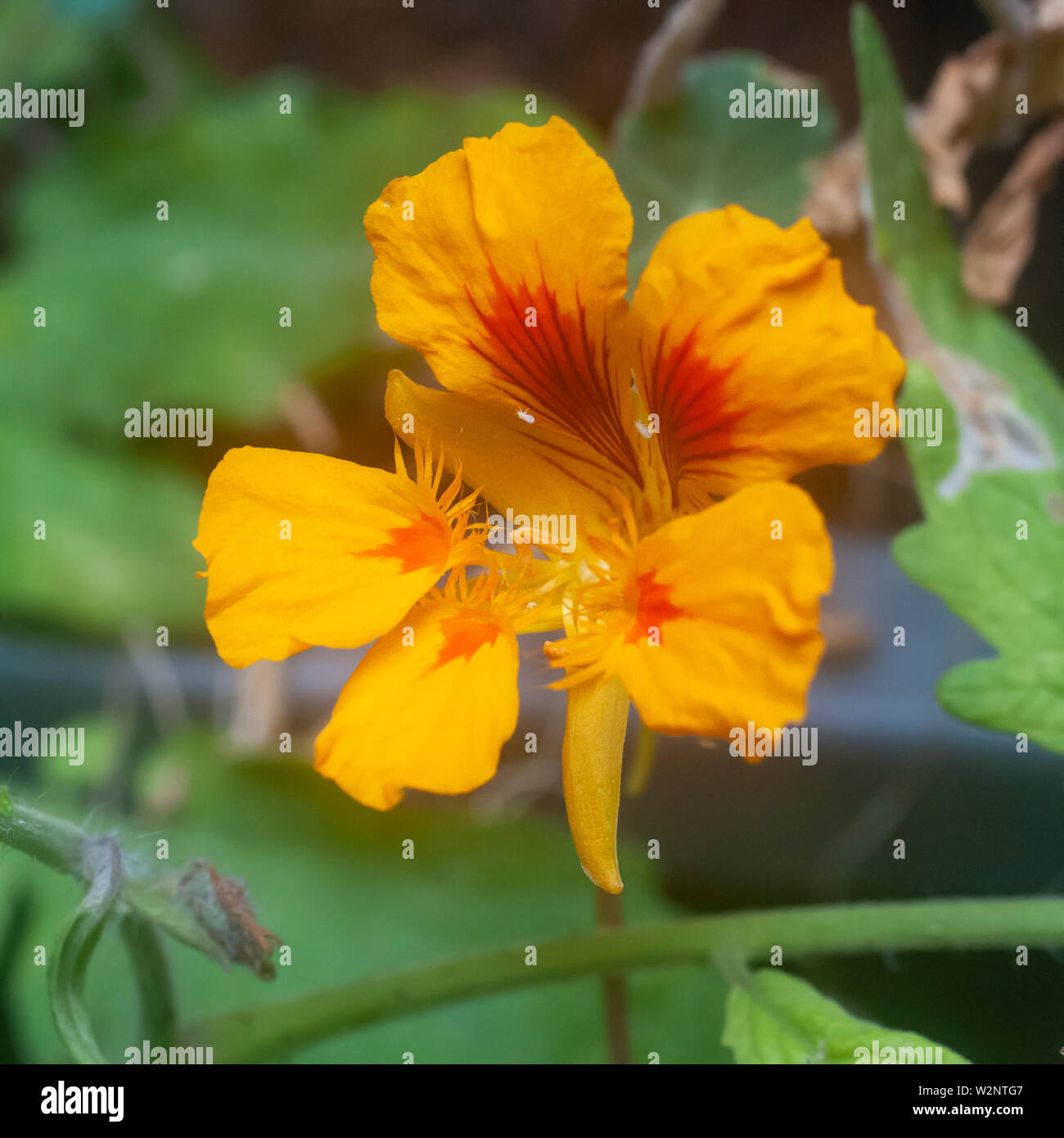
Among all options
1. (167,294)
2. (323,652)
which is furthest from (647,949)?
(167,294)

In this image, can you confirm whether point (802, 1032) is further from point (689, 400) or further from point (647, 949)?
point (689, 400)

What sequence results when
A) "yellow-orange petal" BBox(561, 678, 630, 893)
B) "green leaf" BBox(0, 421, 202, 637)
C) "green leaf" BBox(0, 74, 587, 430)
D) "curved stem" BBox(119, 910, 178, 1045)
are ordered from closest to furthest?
"yellow-orange petal" BBox(561, 678, 630, 893), "curved stem" BBox(119, 910, 178, 1045), "green leaf" BBox(0, 421, 202, 637), "green leaf" BBox(0, 74, 587, 430)

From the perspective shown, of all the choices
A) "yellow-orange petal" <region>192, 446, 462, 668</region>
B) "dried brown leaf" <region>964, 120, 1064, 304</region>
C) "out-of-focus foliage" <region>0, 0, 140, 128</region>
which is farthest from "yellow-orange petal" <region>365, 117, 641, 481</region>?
"out-of-focus foliage" <region>0, 0, 140, 128</region>

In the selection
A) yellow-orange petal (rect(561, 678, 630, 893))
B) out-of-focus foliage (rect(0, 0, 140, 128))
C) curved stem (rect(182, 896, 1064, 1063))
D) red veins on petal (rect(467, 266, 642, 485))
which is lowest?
curved stem (rect(182, 896, 1064, 1063))

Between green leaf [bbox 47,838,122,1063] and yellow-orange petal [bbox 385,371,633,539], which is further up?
yellow-orange petal [bbox 385,371,633,539]

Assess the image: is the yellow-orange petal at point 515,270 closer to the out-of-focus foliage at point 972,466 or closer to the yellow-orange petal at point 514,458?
the yellow-orange petal at point 514,458

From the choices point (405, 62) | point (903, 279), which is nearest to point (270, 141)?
point (405, 62)

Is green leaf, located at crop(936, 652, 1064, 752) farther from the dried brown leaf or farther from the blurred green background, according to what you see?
the dried brown leaf

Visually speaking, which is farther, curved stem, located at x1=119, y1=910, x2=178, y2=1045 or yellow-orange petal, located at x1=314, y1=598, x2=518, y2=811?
curved stem, located at x1=119, y1=910, x2=178, y2=1045
